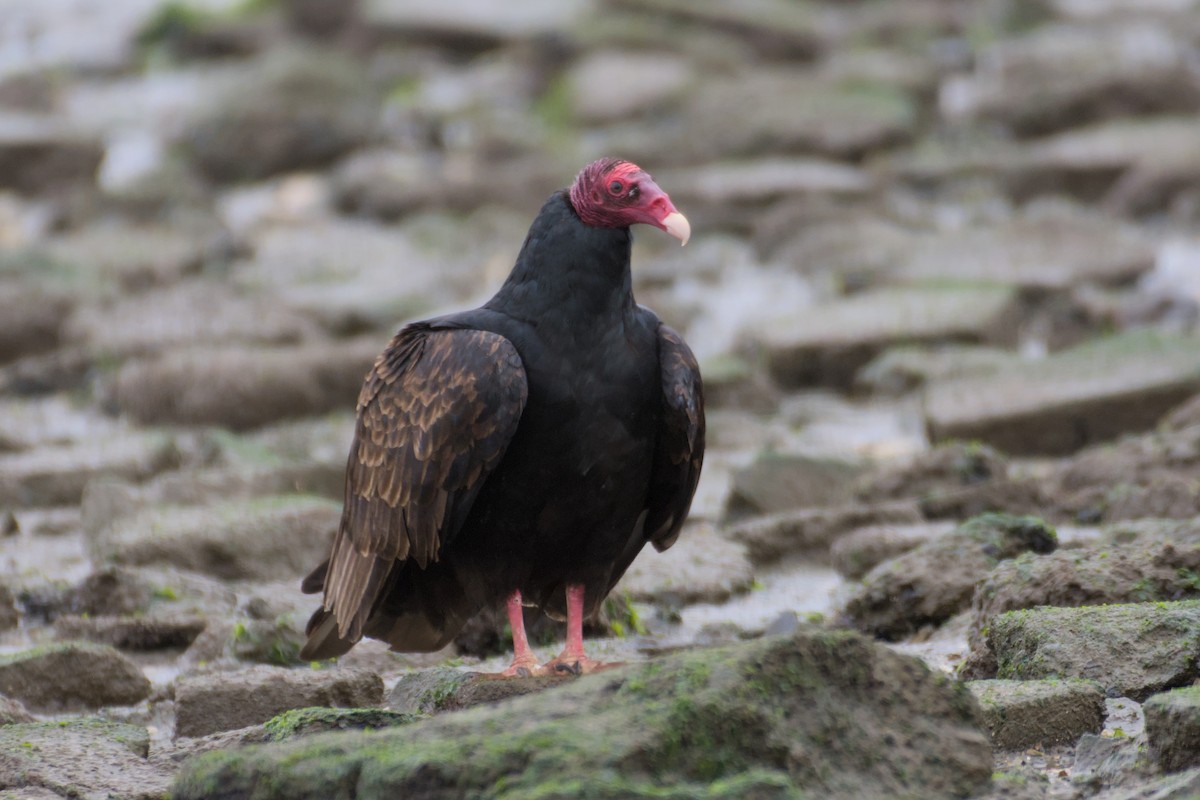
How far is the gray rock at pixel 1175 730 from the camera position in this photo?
3.80 metres

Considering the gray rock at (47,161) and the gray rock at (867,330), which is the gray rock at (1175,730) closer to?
the gray rock at (867,330)

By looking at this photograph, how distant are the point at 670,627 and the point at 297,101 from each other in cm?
1078

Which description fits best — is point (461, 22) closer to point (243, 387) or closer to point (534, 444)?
point (243, 387)

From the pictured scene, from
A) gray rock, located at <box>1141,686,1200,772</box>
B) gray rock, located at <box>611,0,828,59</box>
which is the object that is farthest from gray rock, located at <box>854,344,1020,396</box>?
gray rock, located at <box>611,0,828,59</box>

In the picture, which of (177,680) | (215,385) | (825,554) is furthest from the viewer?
(215,385)

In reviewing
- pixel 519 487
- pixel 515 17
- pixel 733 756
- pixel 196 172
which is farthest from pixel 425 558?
pixel 515 17

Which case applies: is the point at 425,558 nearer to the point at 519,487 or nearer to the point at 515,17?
the point at 519,487

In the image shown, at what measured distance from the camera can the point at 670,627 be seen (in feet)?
20.6

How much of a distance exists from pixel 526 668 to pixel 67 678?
1.50m

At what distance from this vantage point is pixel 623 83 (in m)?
16.9

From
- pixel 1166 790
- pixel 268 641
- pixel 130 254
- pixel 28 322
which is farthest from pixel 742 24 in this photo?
pixel 1166 790

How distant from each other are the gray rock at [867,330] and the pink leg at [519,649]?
512 cm

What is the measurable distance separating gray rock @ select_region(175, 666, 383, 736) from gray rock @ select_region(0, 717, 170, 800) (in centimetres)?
33

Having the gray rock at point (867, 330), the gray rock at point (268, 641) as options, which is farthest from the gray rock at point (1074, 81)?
the gray rock at point (268, 641)
